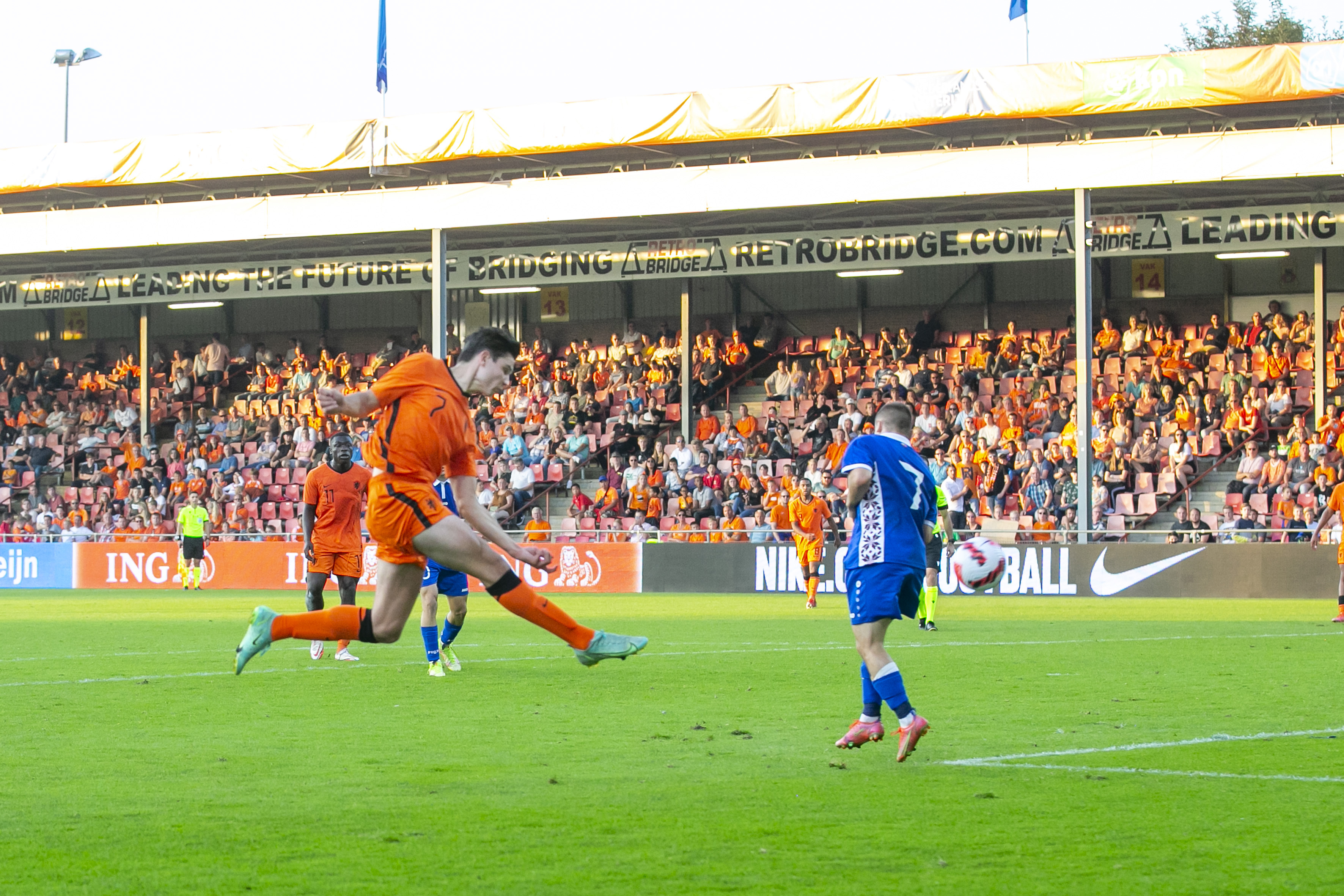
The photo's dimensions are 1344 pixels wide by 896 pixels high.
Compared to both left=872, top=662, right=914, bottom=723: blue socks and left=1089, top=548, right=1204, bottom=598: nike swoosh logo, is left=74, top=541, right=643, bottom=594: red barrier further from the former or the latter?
left=872, top=662, right=914, bottom=723: blue socks

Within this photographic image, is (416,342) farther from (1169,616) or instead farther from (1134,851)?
(1134,851)

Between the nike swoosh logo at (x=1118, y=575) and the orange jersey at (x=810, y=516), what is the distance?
4.82 meters

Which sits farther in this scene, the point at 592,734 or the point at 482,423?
the point at 482,423

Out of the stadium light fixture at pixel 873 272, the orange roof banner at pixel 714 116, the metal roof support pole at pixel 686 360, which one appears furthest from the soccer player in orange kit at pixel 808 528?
the metal roof support pole at pixel 686 360

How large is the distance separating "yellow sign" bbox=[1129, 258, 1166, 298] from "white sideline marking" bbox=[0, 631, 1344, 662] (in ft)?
65.4

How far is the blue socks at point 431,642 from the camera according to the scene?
1359cm

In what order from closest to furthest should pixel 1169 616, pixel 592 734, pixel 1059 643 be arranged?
pixel 592 734 < pixel 1059 643 < pixel 1169 616

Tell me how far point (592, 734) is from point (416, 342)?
35865 mm

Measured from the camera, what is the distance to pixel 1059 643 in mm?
16906

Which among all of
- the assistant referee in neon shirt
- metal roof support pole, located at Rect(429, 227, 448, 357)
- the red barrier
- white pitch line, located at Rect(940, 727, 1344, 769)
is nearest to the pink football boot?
white pitch line, located at Rect(940, 727, 1344, 769)

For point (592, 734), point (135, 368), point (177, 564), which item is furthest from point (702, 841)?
point (135, 368)

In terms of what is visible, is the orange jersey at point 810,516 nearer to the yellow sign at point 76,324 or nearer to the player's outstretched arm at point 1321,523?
the player's outstretched arm at point 1321,523

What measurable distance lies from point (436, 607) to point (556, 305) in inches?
1191

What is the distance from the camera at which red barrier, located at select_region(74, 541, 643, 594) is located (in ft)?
105
